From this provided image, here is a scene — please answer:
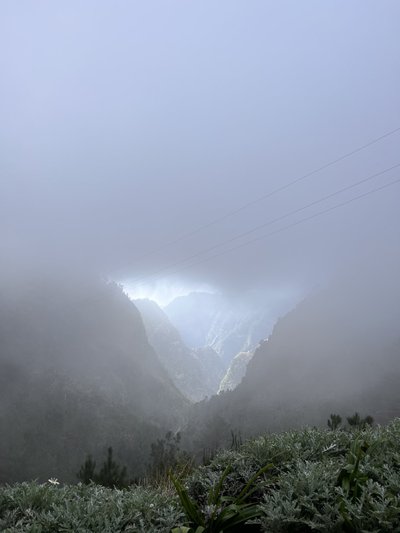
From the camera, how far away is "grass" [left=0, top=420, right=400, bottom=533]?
3.31 metres

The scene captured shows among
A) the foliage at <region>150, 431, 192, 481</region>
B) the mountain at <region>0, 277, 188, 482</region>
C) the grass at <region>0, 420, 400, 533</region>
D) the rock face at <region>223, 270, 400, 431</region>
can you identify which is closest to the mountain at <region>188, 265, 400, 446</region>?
the rock face at <region>223, 270, 400, 431</region>

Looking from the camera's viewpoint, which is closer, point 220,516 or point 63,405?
point 220,516

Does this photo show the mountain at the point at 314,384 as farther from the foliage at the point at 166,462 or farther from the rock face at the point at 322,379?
the foliage at the point at 166,462

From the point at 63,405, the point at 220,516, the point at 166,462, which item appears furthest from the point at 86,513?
the point at 63,405

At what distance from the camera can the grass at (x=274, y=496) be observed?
331 cm

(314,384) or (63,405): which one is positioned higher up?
(63,405)

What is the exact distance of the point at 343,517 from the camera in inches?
124

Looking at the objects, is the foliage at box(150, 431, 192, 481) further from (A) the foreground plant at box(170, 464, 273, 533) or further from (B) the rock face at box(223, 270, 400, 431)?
(B) the rock face at box(223, 270, 400, 431)

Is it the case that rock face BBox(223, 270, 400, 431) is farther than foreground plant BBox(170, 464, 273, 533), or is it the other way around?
rock face BBox(223, 270, 400, 431)

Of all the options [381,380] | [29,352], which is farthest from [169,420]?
[381,380]

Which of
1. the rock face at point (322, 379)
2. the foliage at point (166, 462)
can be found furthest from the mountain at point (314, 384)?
the foliage at point (166, 462)

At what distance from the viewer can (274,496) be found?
12.3ft

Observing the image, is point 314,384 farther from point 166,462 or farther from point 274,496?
point 274,496

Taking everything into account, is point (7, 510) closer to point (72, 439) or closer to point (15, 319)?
point (72, 439)
